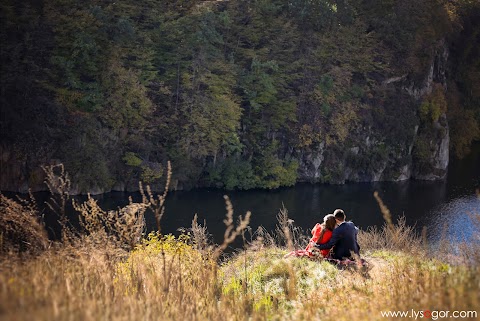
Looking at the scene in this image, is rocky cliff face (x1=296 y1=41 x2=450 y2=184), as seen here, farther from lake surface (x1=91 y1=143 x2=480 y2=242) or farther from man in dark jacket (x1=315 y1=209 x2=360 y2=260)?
man in dark jacket (x1=315 y1=209 x2=360 y2=260)

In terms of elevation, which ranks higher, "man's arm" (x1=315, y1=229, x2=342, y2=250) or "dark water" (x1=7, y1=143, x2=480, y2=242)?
"man's arm" (x1=315, y1=229, x2=342, y2=250)

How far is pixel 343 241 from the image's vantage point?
26.2 feet

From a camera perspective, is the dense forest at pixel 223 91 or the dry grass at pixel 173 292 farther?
the dense forest at pixel 223 91

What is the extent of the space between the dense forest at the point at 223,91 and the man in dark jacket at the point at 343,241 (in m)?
19.7

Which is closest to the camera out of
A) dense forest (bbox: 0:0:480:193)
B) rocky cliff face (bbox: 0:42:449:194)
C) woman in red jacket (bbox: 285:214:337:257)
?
woman in red jacket (bbox: 285:214:337:257)

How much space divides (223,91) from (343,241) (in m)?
23.5

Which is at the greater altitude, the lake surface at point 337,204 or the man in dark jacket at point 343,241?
the man in dark jacket at point 343,241

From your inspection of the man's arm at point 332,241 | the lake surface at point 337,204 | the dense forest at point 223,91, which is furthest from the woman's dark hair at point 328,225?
the dense forest at point 223,91

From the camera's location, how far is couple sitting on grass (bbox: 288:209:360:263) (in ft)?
26.0

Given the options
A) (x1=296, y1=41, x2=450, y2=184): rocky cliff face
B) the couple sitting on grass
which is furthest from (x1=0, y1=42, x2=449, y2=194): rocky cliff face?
the couple sitting on grass

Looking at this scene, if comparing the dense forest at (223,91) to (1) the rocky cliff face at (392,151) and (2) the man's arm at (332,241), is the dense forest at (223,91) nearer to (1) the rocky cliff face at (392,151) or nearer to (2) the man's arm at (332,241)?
(1) the rocky cliff face at (392,151)

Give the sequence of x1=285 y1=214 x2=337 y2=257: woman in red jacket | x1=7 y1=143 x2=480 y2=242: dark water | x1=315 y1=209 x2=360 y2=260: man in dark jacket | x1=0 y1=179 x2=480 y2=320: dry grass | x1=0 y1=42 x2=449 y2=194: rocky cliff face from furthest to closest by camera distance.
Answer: x1=0 y1=42 x2=449 y2=194: rocky cliff face, x1=7 y1=143 x2=480 y2=242: dark water, x1=285 y1=214 x2=337 y2=257: woman in red jacket, x1=315 y1=209 x2=360 y2=260: man in dark jacket, x1=0 y1=179 x2=480 y2=320: dry grass

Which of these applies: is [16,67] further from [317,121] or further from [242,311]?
[242,311]

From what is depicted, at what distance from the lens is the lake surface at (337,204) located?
22641 mm
